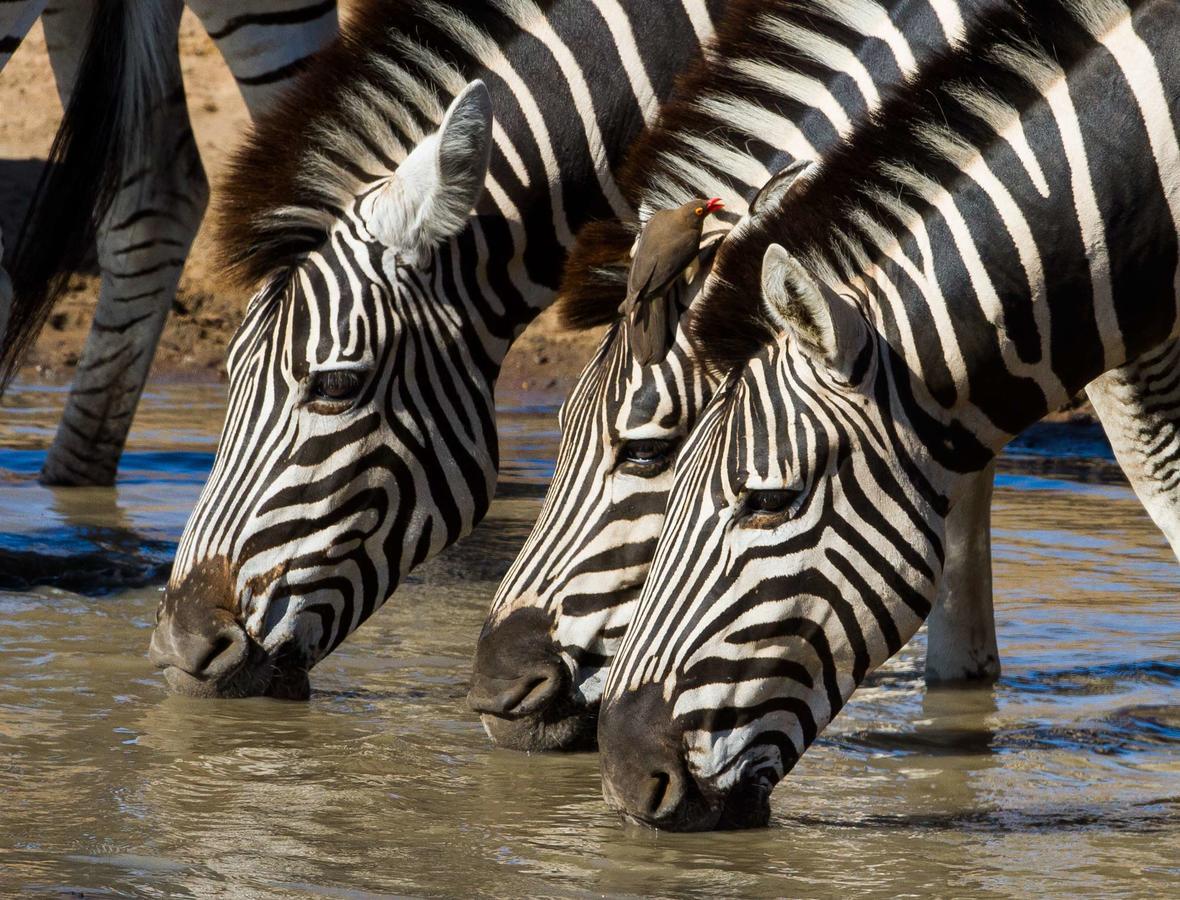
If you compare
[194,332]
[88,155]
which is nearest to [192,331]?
[194,332]

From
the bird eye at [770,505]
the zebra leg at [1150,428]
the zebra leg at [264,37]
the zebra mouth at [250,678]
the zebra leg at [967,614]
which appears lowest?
the zebra mouth at [250,678]

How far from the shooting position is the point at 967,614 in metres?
5.90

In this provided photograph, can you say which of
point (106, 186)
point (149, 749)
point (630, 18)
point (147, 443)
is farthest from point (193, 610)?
point (147, 443)

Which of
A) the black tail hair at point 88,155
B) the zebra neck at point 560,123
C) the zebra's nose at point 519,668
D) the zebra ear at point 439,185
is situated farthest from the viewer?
the black tail hair at point 88,155

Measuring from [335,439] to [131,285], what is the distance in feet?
12.2

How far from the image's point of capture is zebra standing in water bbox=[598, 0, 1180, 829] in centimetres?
394

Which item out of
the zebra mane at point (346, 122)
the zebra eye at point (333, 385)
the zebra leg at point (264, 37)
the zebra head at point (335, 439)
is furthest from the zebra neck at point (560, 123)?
the zebra leg at point (264, 37)

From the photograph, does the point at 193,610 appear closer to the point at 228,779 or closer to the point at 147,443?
the point at 228,779

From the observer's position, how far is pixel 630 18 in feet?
18.8

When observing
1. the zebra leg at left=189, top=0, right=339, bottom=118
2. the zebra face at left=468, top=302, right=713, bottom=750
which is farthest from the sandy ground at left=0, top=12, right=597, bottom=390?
the zebra face at left=468, top=302, right=713, bottom=750

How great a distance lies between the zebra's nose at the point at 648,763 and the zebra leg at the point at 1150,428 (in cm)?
224

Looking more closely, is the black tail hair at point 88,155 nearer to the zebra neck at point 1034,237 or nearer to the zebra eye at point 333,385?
the zebra eye at point 333,385

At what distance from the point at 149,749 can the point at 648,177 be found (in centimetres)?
197

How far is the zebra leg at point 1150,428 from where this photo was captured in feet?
18.4
